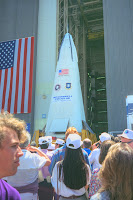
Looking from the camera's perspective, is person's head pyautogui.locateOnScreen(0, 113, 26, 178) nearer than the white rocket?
Yes

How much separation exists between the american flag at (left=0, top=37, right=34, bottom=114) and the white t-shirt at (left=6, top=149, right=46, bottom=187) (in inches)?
492

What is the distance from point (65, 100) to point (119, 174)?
1146 centimetres

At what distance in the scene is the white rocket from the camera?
41.3ft

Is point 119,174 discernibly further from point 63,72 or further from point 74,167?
point 63,72

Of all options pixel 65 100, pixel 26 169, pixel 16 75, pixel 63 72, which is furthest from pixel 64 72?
pixel 26 169

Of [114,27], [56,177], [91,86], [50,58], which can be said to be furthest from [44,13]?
[56,177]

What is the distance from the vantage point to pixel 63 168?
2.57m

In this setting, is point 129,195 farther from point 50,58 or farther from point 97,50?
point 97,50

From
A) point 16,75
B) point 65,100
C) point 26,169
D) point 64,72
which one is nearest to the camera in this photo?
point 26,169

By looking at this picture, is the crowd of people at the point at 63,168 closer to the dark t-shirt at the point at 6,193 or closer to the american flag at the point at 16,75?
the dark t-shirt at the point at 6,193

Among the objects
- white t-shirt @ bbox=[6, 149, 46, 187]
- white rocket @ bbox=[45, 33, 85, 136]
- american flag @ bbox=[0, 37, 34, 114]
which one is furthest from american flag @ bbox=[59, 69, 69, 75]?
white t-shirt @ bbox=[6, 149, 46, 187]

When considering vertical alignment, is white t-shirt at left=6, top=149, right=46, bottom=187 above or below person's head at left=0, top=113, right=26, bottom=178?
below

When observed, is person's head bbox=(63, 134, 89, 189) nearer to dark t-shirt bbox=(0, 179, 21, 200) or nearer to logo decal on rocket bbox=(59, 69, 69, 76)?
A: dark t-shirt bbox=(0, 179, 21, 200)

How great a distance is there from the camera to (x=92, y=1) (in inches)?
752
